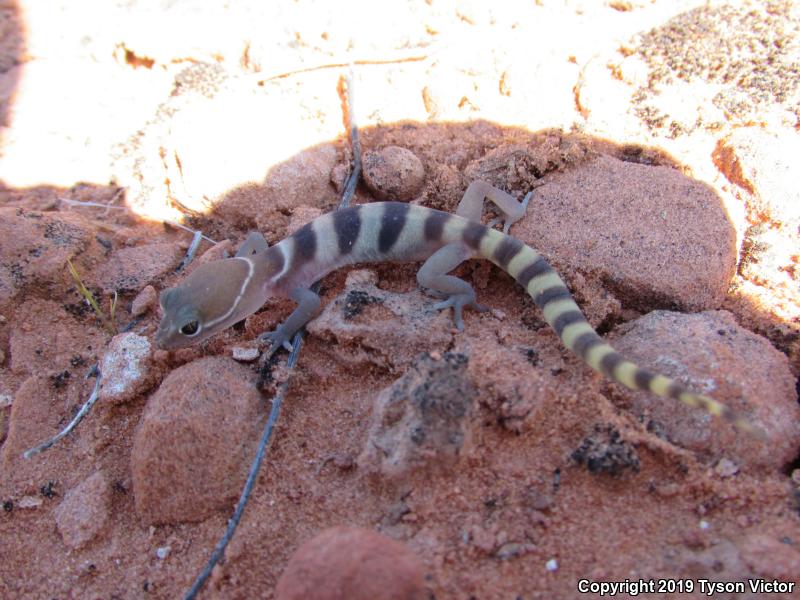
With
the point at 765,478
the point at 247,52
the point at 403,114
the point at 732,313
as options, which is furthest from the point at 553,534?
the point at 247,52

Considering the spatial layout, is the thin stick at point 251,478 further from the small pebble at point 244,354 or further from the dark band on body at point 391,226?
the dark band on body at point 391,226

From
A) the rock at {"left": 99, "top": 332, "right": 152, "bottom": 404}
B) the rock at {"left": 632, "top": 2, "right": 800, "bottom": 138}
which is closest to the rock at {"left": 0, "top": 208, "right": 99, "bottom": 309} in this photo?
the rock at {"left": 99, "top": 332, "right": 152, "bottom": 404}

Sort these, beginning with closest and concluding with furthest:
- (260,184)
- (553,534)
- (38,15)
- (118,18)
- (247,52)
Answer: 1. (553,534)
2. (260,184)
3. (247,52)
4. (118,18)
5. (38,15)

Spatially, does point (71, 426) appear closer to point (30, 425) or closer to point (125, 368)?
point (30, 425)

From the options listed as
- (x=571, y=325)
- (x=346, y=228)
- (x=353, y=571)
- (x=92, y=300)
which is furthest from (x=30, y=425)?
(x=571, y=325)

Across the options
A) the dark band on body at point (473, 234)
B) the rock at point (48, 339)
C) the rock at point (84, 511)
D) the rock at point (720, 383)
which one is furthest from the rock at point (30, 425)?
the rock at point (720, 383)

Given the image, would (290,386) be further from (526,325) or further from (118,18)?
(118,18)

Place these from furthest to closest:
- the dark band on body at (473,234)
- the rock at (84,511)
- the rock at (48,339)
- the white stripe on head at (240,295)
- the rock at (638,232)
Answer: the dark band on body at (473,234), the rock at (48,339), the white stripe on head at (240,295), the rock at (638,232), the rock at (84,511)
